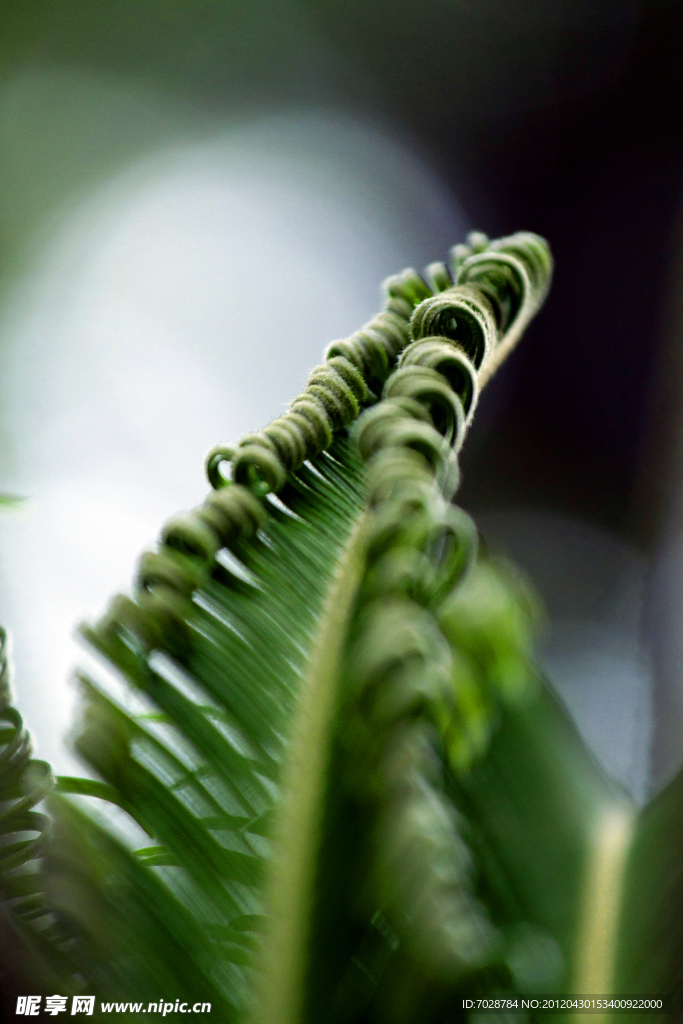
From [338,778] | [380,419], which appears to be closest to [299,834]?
[338,778]

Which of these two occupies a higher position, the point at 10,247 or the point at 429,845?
the point at 10,247

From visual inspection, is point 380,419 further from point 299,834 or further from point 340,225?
point 340,225

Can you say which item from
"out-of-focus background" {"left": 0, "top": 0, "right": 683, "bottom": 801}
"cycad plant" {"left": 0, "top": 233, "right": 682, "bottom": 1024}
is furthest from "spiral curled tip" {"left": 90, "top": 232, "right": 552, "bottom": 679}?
"out-of-focus background" {"left": 0, "top": 0, "right": 683, "bottom": 801}

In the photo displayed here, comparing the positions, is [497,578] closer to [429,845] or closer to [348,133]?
[429,845]

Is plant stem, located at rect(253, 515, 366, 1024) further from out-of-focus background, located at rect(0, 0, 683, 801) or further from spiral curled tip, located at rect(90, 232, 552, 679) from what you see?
out-of-focus background, located at rect(0, 0, 683, 801)

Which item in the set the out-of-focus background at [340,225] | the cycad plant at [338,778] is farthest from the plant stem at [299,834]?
the out-of-focus background at [340,225]

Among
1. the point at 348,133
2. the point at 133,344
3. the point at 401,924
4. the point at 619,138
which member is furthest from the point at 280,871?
the point at 348,133

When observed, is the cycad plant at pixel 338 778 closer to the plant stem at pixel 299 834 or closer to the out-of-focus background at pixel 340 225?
the plant stem at pixel 299 834
